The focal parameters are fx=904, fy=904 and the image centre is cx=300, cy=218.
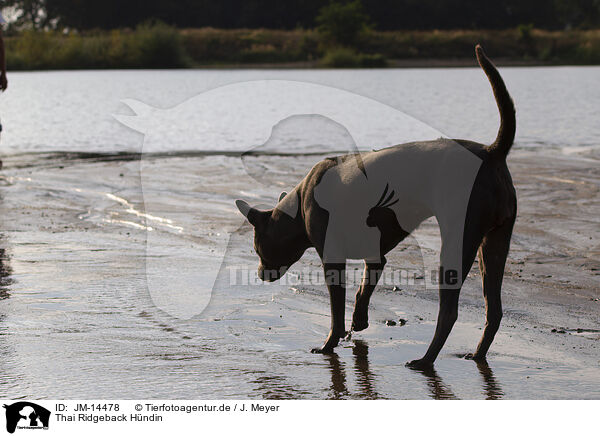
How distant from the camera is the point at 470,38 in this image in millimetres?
71562

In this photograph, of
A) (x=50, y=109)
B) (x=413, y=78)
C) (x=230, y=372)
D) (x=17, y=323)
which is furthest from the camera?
(x=413, y=78)

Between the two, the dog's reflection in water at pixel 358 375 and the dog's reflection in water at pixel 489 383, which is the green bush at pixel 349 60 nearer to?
the dog's reflection in water at pixel 358 375

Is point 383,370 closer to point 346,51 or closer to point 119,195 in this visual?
point 119,195

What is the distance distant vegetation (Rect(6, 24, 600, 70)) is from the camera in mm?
64625

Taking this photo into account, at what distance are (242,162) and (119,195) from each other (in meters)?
5.00

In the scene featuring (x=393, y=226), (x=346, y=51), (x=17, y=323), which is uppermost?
(x=346, y=51)

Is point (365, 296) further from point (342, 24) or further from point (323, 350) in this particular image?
point (342, 24)

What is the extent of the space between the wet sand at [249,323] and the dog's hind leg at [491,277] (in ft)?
0.53

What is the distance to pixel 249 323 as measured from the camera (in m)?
6.85

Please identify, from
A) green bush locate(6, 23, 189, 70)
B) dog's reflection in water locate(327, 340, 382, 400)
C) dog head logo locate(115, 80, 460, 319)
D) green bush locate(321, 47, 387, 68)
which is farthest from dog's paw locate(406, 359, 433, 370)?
green bush locate(6, 23, 189, 70)

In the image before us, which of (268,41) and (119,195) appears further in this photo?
(268,41)

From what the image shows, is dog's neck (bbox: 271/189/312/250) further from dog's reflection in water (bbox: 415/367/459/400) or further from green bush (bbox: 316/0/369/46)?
green bush (bbox: 316/0/369/46)

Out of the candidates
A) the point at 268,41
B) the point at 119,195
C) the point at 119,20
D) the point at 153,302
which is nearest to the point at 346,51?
the point at 268,41
